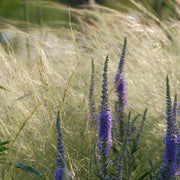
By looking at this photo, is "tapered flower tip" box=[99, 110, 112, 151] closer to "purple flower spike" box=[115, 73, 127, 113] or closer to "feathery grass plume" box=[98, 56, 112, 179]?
"feathery grass plume" box=[98, 56, 112, 179]

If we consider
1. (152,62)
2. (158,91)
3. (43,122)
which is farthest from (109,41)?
(43,122)

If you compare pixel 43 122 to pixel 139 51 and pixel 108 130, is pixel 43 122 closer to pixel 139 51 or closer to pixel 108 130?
pixel 108 130

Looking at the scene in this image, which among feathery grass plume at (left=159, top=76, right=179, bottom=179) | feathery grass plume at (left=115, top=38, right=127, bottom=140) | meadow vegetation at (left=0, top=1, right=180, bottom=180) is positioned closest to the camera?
feathery grass plume at (left=159, top=76, right=179, bottom=179)

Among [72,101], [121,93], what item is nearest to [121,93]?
[121,93]

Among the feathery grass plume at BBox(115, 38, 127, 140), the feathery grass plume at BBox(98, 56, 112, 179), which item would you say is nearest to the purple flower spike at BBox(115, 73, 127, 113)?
the feathery grass plume at BBox(115, 38, 127, 140)

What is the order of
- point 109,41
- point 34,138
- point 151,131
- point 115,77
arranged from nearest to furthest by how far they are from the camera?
1. point 34,138
2. point 115,77
3. point 151,131
4. point 109,41

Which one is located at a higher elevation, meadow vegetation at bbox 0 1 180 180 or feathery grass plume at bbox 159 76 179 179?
feathery grass plume at bbox 159 76 179 179

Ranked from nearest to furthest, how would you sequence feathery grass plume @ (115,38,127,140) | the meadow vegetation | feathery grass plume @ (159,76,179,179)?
feathery grass plume @ (159,76,179,179) < the meadow vegetation < feathery grass plume @ (115,38,127,140)

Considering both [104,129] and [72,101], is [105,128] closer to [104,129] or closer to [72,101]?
[104,129]

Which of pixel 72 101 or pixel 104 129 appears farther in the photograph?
pixel 72 101

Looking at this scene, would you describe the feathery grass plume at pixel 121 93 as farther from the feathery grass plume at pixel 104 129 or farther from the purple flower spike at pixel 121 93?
the feathery grass plume at pixel 104 129

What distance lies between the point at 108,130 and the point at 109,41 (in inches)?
77.2

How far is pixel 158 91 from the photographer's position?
2.47m

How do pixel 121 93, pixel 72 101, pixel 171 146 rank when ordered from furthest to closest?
pixel 72 101
pixel 121 93
pixel 171 146
